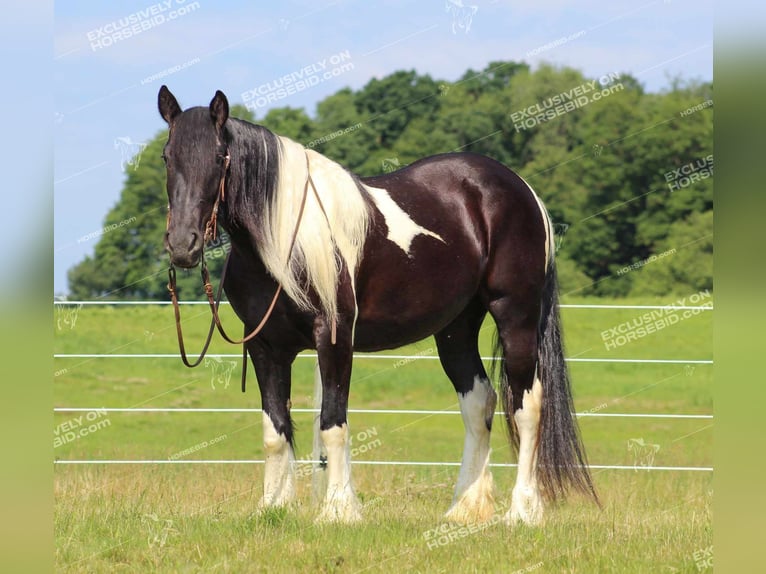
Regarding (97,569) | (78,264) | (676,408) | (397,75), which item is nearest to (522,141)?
(397,75)

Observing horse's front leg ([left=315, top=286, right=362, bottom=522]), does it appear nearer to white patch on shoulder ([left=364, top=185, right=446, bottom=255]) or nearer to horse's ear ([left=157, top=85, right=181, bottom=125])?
white patch on shoulder ([left=364, top=185, right=446, bottom=255])

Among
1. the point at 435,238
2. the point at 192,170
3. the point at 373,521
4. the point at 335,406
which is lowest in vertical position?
the point at 373,521

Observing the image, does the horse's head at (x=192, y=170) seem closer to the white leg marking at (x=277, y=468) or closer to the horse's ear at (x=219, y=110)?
the horse's ear at (x=219, y=110)

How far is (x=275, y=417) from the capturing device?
551 cm

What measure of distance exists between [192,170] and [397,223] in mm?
1416

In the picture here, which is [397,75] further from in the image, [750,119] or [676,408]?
[750,119]

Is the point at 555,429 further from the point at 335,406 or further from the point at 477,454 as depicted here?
the point at 335,406

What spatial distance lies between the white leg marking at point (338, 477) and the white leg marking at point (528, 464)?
1.04 meters

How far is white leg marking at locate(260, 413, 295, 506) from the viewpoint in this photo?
5.51m

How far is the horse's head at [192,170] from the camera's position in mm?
4656

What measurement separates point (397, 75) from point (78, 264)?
17.4 m

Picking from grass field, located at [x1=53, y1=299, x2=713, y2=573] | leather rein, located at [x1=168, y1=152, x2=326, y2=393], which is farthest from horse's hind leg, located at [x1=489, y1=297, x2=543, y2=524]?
leather rein, located at [x1=168, y1=152, x2=326, y2=393]

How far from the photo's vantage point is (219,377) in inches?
710

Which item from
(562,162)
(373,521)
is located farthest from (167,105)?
(562,162)
